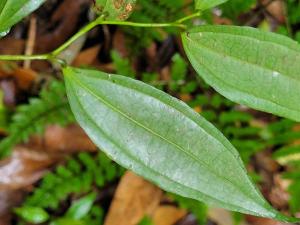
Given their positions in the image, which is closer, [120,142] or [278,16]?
[120,142]

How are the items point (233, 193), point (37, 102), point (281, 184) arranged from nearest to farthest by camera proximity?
point (233, 193) < point (37, 102) < point (281, 184)

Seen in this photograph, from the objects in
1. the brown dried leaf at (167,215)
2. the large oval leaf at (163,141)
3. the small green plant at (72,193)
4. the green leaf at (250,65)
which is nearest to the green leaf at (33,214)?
the small green plant at (72,193)

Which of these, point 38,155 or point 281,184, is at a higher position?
point 38,155

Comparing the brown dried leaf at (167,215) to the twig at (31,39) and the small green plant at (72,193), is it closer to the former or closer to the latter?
the small green plant at (72,193)

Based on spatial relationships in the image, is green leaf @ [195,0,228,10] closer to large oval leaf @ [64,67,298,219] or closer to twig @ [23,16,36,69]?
large oval leaf @ [64,67,298,219]

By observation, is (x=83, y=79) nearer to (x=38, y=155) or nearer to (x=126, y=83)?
(x=126, y=83)

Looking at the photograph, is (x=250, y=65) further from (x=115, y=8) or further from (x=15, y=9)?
(x=15, y=9)

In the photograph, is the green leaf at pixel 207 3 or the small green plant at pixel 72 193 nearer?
the green leaf at pixel 207 3

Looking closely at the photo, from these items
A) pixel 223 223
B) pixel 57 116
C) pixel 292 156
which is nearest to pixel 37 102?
pixel 57 116
